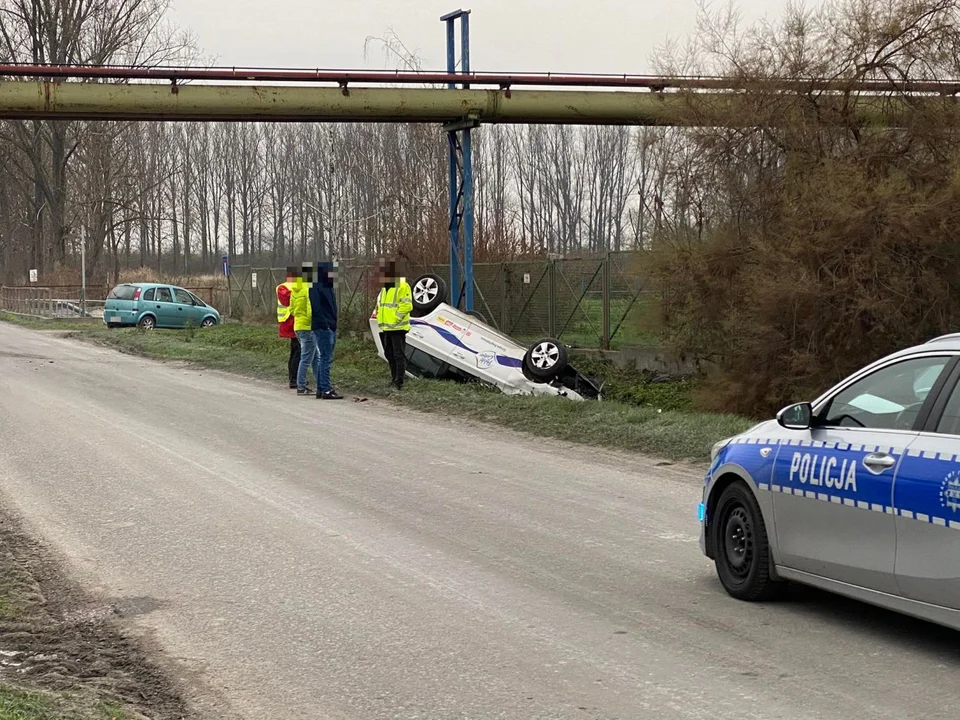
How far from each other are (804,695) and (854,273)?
11830 millimetres

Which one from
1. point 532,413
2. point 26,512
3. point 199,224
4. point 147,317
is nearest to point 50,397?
point 532,413

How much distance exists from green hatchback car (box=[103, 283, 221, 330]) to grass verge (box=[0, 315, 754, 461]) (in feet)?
Result: 12.9

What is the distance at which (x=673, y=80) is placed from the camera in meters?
19.3

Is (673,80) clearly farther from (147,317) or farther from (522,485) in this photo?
(147,317)

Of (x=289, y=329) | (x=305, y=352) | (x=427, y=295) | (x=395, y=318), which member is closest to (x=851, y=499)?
(x=395, y=318)

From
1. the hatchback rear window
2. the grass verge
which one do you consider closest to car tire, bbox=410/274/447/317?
the grass verge

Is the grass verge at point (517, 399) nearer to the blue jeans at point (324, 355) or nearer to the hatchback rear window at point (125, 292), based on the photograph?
the blue jeans at point (324, 355)

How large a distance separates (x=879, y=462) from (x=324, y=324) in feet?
44.8

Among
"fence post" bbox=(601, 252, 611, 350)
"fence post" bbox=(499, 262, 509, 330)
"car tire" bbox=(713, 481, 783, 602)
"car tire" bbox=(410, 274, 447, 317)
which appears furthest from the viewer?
A: "fence post" bbox=(499, 262, 509, 330)

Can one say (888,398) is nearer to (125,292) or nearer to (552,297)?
(552,297)

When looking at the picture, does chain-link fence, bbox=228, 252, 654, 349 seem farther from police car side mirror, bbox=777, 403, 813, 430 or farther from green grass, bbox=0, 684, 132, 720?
green grass, bbox=0, 684, 132, 720

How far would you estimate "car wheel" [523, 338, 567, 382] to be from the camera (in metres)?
18.4

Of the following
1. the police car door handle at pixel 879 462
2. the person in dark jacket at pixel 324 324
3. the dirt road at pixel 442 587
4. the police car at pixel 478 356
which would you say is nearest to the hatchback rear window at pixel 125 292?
the police car at pixel 478 356

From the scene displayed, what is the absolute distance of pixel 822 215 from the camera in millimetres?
16312
